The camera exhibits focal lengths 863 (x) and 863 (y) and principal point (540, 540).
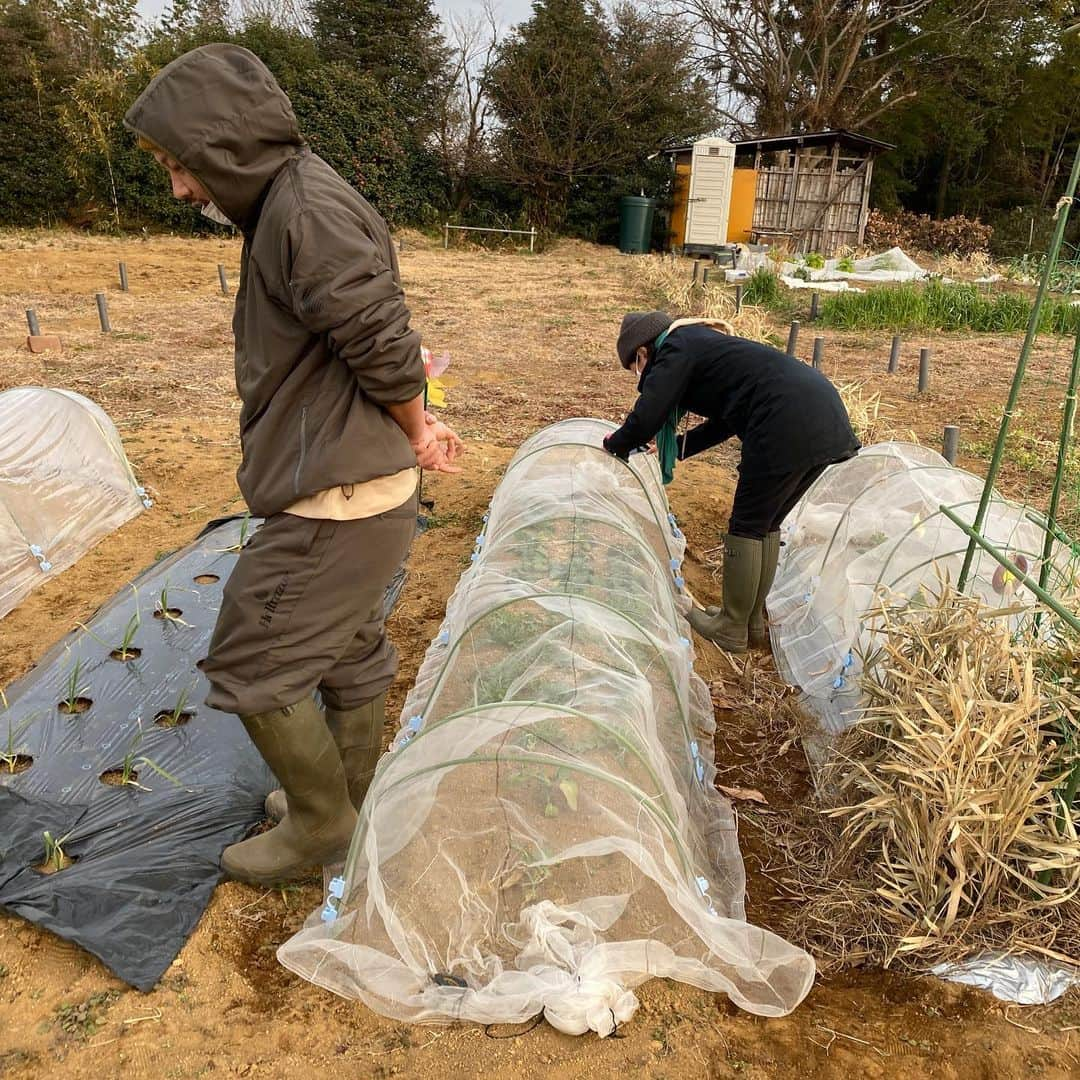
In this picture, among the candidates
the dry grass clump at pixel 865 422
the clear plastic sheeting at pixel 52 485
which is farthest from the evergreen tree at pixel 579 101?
the clear plastic sheeting at pixel 52 485

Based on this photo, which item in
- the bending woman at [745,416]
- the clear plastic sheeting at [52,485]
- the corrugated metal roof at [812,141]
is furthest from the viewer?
the corrugated metal roof at [812,141]

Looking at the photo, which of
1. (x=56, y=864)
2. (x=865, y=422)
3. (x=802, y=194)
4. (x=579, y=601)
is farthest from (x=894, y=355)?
(x=802, y=194)

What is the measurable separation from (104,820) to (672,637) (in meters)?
1.83

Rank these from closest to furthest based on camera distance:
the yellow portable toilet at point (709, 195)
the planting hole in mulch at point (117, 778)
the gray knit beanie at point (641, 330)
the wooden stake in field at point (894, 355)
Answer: the planting hole in mulch at point (117, 778)
the gray knit beanie at point (641, 330)
the wooden stake in field at point (894, 355)
the yellow portable toilet at point (709, 195)

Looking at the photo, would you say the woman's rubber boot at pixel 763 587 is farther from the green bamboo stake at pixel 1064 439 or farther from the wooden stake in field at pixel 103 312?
the wooden stake in field at pixel 103 312

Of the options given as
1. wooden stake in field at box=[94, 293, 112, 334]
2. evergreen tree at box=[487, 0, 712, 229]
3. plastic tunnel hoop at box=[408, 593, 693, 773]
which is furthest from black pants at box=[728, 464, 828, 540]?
evergreen tree at box=[487, 0, 712, 229]

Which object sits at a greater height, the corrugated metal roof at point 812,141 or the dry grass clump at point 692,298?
the corrugated metal roof at point 812,141

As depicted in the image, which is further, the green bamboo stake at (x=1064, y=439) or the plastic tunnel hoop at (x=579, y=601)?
the plastic tunnel hoop at (x=579, y=601)

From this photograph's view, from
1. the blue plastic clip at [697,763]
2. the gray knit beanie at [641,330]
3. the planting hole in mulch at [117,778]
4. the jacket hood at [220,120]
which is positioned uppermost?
the jacket hood at [220,120]

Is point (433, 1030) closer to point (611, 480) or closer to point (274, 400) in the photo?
point (274, 400)

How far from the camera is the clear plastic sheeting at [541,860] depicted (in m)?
1.87

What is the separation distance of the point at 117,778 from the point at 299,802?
2.89ft

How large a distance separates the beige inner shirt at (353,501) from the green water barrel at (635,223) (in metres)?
18.8

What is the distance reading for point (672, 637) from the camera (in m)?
3.01
